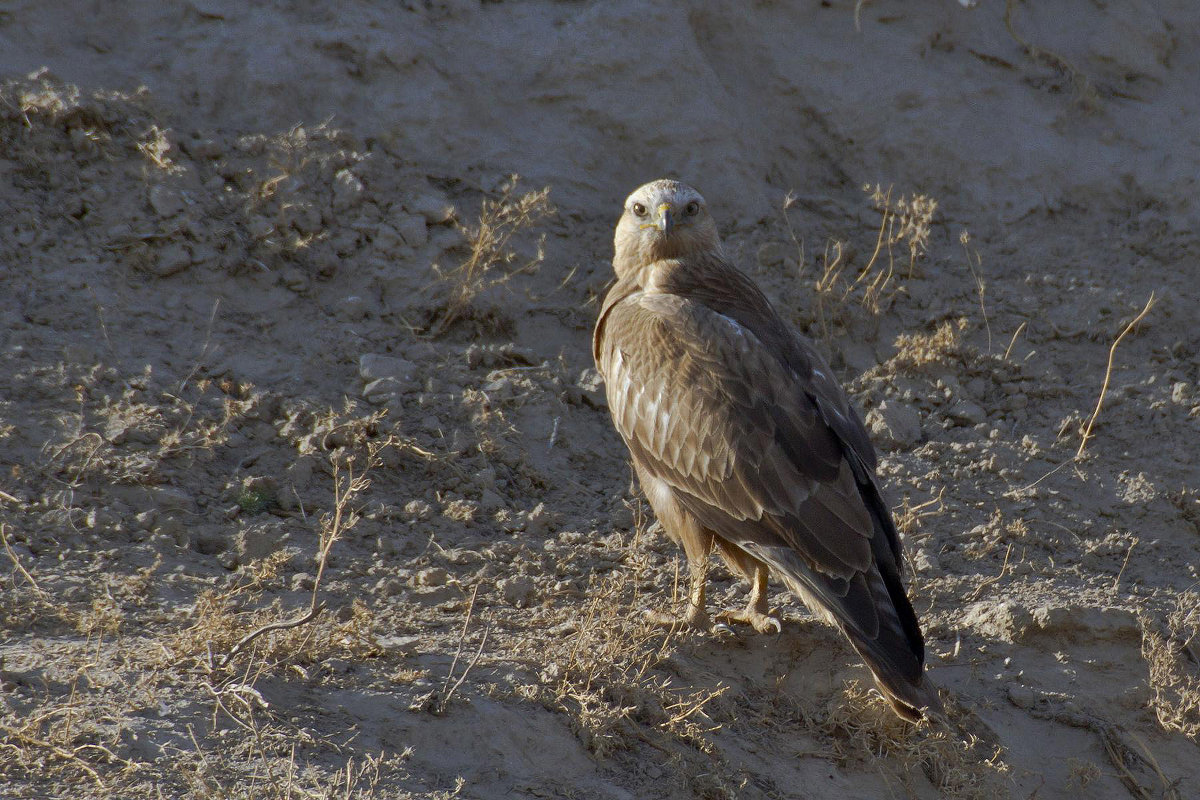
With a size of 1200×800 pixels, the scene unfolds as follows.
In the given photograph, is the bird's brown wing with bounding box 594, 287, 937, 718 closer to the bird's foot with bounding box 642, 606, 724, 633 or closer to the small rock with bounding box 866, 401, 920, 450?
the bird's foot with bounding box 642, 606, 724, 633

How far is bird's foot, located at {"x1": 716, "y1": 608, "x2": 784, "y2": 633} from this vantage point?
5043 mm

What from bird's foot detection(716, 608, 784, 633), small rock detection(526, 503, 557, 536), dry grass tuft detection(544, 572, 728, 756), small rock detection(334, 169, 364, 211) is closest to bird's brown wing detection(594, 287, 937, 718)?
bird's foot detection(716, 608, 784, 633)

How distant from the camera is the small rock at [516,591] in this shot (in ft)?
17.2

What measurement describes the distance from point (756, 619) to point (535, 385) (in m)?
1.93

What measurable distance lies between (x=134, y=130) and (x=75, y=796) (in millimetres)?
4255

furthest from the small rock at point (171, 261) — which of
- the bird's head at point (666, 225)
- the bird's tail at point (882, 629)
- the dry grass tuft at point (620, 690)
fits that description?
the bird's tail at point (882, 629)

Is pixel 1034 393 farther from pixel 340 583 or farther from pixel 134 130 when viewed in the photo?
pixel 134 130

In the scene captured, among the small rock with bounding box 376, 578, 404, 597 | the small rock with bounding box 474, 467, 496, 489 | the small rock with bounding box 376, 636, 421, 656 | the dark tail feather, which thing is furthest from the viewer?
the small rock with bounding box 474, 467, 496, 489

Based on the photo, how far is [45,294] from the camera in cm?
611

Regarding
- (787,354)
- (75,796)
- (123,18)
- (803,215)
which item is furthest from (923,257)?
(75,796)

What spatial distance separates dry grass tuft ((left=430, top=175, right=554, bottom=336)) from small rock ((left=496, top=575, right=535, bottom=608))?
1839mm

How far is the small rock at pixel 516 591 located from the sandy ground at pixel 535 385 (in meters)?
0.02

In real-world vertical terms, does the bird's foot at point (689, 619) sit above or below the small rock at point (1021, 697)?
above

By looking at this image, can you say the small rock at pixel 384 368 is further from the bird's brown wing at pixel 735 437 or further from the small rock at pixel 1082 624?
the small rock at pixel 1082 624
